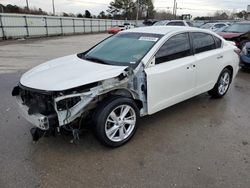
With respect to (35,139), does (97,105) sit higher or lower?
higher

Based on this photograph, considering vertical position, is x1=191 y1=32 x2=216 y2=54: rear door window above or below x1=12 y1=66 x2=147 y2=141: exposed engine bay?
above

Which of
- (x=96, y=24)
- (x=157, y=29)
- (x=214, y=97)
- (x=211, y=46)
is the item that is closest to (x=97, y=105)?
(x=157, y=29)

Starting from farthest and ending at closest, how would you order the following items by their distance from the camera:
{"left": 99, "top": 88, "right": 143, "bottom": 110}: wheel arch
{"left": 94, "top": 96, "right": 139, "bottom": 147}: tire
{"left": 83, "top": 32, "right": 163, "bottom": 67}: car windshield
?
{"left": 83, "top": 32, "right": 163, "bottom": 67}: car windshield, {"left": 99, "top": 88, "right": 143, "bottom": 110}: wheel arch, {"left": 94, "top": 96, "right": 139, "bottom": 147}: tire

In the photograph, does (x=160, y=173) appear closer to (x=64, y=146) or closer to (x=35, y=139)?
(x=64, y=146)

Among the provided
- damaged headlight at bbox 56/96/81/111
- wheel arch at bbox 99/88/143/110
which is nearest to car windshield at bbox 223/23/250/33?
wheel arch at bbox 99/88/143/110

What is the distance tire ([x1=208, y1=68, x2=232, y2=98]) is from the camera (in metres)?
5.23

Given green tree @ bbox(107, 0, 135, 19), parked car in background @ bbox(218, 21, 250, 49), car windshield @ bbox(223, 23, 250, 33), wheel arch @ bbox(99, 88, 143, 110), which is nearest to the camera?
wheel arch @ bbox(99, 88, 143, 110)

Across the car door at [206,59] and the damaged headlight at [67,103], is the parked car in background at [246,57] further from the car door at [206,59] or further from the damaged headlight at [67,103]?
the damaged headlight at [67,103]

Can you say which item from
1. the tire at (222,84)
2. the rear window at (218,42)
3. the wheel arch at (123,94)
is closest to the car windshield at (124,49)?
the wheel arch at (123,94)

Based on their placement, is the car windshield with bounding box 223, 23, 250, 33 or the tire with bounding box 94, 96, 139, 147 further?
the car windshield with bounding box 223, 23, 250, 33

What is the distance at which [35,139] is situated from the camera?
10.7 feet

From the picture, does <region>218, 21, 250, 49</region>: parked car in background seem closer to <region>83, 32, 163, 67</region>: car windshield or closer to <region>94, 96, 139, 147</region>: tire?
<region>83, 32, 163, 67</region>: car windshield

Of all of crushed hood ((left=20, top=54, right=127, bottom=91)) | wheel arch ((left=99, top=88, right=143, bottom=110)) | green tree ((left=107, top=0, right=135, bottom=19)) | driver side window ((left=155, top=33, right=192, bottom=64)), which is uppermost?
green tree ((left=107, top=0, right=135, bottom=19))

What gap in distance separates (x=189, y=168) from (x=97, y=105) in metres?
1.43
